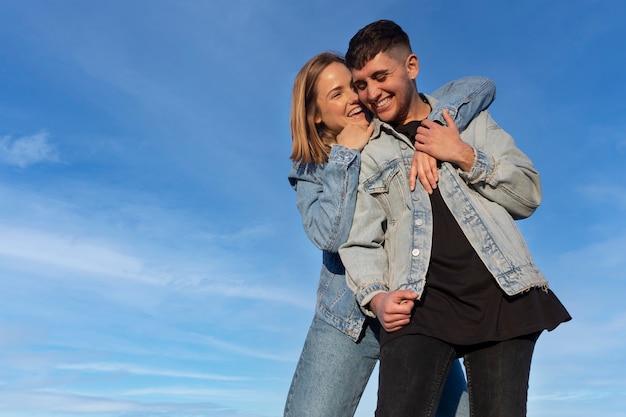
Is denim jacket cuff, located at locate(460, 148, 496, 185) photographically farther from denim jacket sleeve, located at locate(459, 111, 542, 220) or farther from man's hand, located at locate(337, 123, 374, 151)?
man's hand, located at locate(337, 123, 374, 151)

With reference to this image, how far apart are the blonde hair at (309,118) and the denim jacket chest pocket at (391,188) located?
2.10ft

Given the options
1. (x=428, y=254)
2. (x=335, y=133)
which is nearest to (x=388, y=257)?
(x=428, y=254)

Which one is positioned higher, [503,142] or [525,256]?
[503,142]

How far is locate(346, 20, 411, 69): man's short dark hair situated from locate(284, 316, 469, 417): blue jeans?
1656 mm

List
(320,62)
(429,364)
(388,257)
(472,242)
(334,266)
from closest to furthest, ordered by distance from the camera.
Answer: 1. (429,364)
2. (472,242)
3. (388,257)
4. (334,266)
5. (320,62)

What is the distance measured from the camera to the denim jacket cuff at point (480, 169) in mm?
3608

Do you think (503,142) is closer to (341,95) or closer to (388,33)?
(388,33)

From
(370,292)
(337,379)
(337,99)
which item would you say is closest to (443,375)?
(370,292)

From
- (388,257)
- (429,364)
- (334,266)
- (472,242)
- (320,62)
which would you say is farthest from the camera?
(320,62)

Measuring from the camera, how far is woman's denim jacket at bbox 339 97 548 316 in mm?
3498

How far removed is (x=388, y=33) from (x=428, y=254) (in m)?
1.39

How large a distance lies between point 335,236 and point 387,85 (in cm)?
96

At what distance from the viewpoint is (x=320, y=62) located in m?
4.73

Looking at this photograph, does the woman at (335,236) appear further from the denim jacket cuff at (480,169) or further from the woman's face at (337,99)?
the denim jacket cuff at (480,169)
